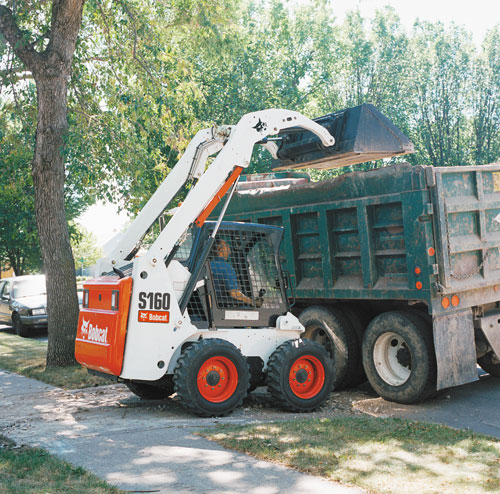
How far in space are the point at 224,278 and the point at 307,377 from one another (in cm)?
145

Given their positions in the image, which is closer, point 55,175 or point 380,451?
point 380,451

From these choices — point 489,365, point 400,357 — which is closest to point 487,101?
point 489,365

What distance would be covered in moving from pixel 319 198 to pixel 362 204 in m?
0.82

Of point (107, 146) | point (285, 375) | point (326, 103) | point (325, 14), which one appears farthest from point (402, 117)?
point (285, 375)

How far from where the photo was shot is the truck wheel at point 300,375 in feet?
25.1

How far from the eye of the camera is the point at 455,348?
8031 mm

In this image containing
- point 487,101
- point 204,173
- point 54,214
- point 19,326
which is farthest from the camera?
point 487,101

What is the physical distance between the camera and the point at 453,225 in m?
8.07

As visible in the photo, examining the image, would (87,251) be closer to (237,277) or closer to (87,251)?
(87,251)

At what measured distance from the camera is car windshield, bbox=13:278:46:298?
20500 millimetres

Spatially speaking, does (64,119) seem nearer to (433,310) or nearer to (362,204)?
(362,204)

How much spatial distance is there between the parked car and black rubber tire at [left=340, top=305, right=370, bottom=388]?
488 inches

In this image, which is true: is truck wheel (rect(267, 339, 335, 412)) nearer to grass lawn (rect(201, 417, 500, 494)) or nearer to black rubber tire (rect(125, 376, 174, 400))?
grass lawn (rect(201, 417, 500, 494))

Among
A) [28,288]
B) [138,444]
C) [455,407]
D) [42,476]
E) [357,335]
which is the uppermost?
[28,288]
